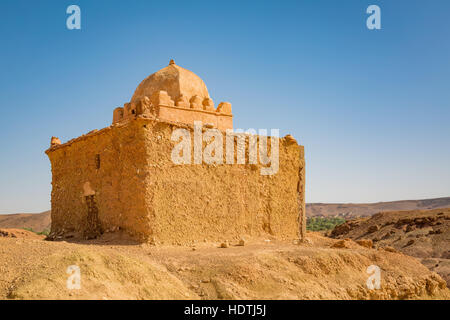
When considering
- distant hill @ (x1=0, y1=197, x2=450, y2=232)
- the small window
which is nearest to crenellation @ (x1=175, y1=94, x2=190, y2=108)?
the small window

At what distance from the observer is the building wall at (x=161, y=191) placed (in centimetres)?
896

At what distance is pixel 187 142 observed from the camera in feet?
31.9

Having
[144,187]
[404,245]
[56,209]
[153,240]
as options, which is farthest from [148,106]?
[404,245]

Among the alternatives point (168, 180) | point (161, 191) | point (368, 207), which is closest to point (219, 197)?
point (168, 180)

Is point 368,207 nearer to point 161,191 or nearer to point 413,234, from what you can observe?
point 413,234

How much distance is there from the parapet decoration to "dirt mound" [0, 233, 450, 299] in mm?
3855

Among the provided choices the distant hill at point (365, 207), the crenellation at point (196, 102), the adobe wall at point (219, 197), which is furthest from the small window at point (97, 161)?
the distant hill at point (365, 207)

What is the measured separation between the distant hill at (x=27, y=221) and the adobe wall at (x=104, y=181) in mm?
38914

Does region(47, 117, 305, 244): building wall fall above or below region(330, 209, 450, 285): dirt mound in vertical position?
above

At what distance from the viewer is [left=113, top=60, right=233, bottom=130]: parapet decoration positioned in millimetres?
11164

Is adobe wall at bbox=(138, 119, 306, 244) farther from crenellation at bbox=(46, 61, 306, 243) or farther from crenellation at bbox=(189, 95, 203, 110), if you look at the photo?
crenellation at bbox=(189, 95, 203, 110)

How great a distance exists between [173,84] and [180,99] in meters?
0.79

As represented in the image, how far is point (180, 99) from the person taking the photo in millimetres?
11500

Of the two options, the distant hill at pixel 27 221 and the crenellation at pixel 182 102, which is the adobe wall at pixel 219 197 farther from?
the distant hill at pixel 27 221
